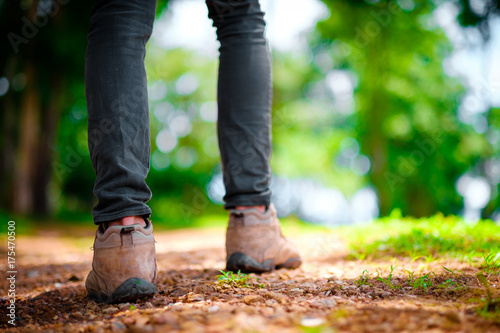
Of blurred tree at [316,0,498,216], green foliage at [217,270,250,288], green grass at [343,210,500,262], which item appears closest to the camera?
green foliage at [217,270,250,288]

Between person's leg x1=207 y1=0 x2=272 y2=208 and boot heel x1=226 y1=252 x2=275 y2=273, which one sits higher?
person's leg x1=207 y1=0 x2=272 y2=208

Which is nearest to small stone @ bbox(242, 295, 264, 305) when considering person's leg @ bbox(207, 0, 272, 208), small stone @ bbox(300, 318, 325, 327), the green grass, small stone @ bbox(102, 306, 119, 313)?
small stone @ bbox(300, 318, 325, 327)

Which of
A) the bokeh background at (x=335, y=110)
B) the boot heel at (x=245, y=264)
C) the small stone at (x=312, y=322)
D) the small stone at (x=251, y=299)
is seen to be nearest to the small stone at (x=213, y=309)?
the small stone at (x=251, y=299)

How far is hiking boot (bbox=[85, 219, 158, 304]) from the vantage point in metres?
1.33

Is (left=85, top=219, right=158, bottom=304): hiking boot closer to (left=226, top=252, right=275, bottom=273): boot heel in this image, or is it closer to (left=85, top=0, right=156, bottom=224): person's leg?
(left=85, top=0, right=156, bottom=224): person's leg

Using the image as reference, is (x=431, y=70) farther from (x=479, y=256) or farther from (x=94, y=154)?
(x=94, y=154)

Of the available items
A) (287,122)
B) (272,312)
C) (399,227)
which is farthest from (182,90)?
(272,312)

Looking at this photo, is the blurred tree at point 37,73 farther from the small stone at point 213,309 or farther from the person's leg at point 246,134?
the small stone at point 213,309

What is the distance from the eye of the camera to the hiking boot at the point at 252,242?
172 cm

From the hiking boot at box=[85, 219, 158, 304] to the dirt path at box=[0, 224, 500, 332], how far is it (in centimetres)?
5

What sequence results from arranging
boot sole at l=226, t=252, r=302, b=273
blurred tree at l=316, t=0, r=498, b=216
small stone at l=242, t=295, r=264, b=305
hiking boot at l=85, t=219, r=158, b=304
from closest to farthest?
A: small stone at l=242, t=295, r=264, b=305 < hiking boot at l=85, t=219, r=158, b=304 < boot sole at l=226, t=252, r=302, b=273 < blurred tree at l=316, t=0, r=498, b=216

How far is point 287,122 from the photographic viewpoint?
15.6m

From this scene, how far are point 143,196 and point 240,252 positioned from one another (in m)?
0.55

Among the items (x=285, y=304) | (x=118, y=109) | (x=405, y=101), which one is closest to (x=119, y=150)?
(x=118, y=109)
